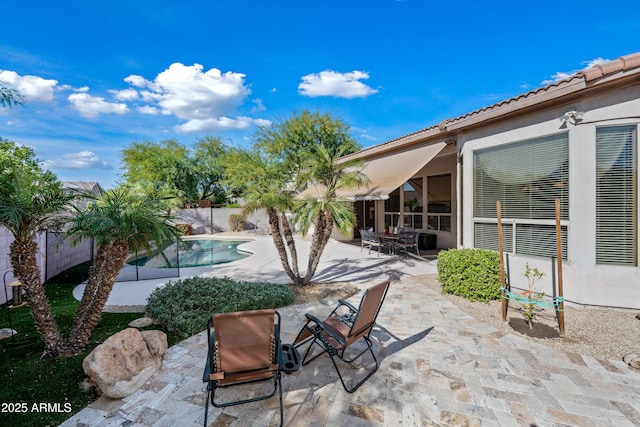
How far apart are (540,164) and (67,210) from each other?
13818 mm

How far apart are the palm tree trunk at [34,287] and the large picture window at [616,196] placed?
14494 millimetres

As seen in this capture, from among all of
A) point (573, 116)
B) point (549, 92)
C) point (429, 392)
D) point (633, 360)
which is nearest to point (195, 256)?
point (429, 392)

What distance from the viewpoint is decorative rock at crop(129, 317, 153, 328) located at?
843cm

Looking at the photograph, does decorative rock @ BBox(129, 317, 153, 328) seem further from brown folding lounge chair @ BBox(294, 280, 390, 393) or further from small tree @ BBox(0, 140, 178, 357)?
brown folding lounge chair @ BBox(294, 280, 390, 393)

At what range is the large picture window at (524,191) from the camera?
9742 millimetres

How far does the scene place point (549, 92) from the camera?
929cm

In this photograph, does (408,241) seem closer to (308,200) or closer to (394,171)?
(394,171)

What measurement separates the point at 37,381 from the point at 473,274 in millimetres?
11957

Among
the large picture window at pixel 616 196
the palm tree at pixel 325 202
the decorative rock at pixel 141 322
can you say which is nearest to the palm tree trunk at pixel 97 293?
the decorative rock at pixel 141 322

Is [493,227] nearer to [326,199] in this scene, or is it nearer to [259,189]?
[326,199]

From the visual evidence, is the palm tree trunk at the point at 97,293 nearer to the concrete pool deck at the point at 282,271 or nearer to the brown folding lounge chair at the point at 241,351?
the brown folding lounge chair at the point at 241,351

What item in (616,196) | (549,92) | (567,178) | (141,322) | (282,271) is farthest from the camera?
(282,271)

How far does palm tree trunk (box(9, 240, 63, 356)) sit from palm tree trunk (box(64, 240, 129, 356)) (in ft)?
0.96

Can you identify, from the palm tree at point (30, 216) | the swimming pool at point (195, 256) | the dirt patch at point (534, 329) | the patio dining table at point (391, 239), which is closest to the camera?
the palm tree at point (30, 216)
